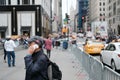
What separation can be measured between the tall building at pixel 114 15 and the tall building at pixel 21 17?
4310 cm

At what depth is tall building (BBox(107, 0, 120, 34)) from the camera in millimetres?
106938

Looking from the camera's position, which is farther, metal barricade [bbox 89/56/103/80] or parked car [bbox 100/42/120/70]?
parked car [bbox 100/42/120/70]

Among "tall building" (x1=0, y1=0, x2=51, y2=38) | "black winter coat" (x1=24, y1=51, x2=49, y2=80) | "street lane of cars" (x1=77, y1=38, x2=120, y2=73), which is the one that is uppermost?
"tall building" (x1=0, y1=0, x2=51, y2=38)

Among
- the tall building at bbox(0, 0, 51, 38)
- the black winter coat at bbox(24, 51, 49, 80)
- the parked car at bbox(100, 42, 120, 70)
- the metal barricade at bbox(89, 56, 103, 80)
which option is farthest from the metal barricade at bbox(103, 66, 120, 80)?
the tall building at bbox(0, 0, 51, 38)

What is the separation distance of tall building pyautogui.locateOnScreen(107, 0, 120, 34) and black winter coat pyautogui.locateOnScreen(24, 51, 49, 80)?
102 meters

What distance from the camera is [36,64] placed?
5.41m

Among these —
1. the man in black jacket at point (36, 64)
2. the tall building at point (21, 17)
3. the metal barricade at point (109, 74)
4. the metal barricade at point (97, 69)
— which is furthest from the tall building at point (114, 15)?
the man in black jacket at point (36, 64)

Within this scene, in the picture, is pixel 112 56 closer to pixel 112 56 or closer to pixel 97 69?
pixel 112 56

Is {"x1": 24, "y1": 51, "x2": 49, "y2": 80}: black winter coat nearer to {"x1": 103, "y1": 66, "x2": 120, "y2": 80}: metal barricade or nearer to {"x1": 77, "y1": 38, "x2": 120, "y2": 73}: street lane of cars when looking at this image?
{"x1": 103, "y1": 66, "x2": 120, "y2": 80}: metal barricade

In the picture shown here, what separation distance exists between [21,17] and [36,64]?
63980 millimetres

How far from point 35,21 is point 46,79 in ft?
209

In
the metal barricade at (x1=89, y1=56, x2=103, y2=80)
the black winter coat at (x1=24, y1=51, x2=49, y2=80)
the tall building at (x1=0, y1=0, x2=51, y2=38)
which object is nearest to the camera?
the black winter coat at (x1=24, y1=51, x2=49, y2=80)

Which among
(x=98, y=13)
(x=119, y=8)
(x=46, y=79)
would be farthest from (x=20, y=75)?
(x=98, y=13)

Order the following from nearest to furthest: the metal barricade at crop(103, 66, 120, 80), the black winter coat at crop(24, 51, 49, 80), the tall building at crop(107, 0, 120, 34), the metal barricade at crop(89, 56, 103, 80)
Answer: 1. the black winter coat at crop(24, 51, 49, 80)
2. the metal barricade at crop(103, 66, 120, 80)
3. the metal barricade at crop(89, 56, 103, 80)
4. the tall building at crop(107, 0, 120, 34)
